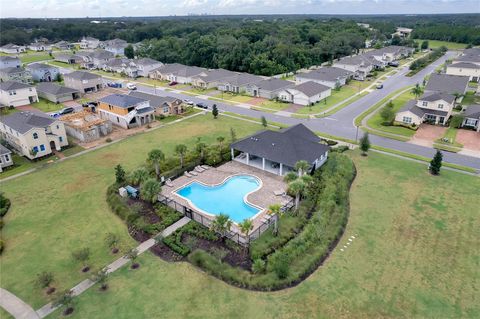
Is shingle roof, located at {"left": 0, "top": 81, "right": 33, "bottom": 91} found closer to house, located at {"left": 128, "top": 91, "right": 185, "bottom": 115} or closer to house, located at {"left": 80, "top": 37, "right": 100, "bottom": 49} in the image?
house, located at {"left": 128, "top": 91, "right": 185, "bottom": 115}

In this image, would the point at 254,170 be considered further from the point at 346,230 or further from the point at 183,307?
the point at 183,307

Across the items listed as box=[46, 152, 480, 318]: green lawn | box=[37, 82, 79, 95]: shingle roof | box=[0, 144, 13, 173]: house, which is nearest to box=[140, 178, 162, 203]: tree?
box=[46, 152, 480, 318]: green lawn

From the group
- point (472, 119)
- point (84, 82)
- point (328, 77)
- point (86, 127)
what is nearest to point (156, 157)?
point (86, 127)

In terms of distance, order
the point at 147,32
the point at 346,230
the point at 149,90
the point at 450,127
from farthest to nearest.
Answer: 1. the point at 147,32
2. the point at 149,90
3. the point at 450,127
4. the point at 346,230

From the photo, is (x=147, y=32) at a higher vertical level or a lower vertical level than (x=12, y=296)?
higher

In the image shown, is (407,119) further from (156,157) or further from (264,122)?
(156,157)

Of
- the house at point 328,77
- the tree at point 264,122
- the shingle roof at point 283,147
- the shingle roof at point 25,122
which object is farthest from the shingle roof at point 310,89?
the shingle roof at point 25,122

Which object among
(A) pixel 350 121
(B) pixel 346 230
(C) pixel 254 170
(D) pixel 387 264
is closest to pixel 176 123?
(C) pixel 254 170

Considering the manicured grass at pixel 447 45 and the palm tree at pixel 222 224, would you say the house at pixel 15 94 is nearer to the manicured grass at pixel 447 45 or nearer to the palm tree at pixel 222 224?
the palm tree at pixel 222 224
